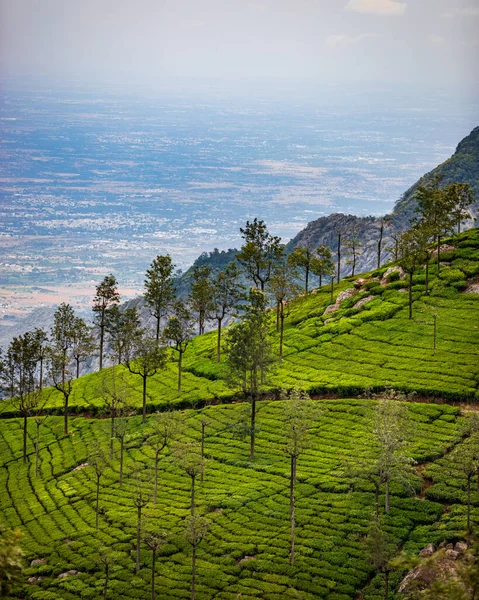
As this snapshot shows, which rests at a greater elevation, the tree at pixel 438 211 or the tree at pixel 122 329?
the tree at pixel 438 211

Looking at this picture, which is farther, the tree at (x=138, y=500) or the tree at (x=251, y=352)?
the tree at (x=251, y=352)

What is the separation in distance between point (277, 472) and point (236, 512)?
734 centimetres

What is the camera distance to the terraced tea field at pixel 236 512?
45688 millimetres

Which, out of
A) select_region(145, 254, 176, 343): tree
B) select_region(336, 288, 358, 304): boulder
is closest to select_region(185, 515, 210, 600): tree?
select_region(145, 254, 176, 343): tree

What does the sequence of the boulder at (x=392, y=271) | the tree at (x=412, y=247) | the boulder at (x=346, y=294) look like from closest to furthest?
the tree at (x=412, y=247)
the boulder at (x=346, y=294)
the boulder at (x=392, y=271)

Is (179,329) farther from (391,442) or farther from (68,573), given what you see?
(68,573)

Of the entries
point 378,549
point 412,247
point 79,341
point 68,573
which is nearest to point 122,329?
point 79,341

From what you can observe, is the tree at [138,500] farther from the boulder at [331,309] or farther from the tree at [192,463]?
the boulder at [331,309]

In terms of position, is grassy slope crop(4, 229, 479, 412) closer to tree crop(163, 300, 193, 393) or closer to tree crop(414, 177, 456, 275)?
tree crop(163, 300, 193, 393)

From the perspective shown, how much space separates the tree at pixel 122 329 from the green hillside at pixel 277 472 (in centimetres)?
529

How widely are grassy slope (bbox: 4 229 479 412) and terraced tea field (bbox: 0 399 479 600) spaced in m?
5.04

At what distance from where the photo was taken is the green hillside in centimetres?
4662

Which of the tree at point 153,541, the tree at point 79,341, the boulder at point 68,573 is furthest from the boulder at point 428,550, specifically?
the tree at point 79,341

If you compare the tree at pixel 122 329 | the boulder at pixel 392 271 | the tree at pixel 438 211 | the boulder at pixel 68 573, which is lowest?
the boulder at pixel 68 573
